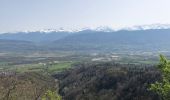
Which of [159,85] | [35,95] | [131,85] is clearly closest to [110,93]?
[131,85]

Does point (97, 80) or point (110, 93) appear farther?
point (97, 80)

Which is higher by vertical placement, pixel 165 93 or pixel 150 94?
pixel 165 93

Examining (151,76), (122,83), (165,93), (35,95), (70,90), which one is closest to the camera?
(165,93)

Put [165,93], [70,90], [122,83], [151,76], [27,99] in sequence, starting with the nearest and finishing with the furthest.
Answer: [165,93] → [27,99] → [151,76] → [122,83] → [70,90]

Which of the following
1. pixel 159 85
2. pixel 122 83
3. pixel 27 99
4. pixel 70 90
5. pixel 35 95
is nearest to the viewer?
pixel 159 85

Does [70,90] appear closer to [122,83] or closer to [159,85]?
[122,83]

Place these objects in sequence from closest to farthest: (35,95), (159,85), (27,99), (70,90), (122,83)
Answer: (159,85) < (27,99) < (35,95) < (122,83) < (70,90)

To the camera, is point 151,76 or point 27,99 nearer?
point 27,99

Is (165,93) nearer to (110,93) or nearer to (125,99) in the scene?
(125,99)

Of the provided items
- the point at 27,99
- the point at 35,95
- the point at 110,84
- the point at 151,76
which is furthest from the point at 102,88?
the point at 27,99
